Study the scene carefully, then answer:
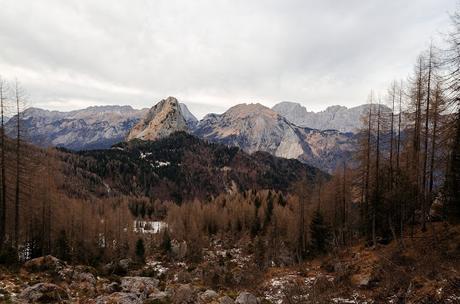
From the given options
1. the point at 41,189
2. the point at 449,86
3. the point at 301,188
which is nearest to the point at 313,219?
the point at 301,188

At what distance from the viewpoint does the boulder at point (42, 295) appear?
19.4 m

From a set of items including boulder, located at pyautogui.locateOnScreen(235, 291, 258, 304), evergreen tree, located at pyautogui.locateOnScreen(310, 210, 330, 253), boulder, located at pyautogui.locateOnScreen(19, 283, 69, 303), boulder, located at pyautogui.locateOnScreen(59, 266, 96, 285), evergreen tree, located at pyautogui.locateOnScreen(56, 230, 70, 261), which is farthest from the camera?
evergreen tree, located at pyautogui.locateOnScreen(310, 210, 330, 253)

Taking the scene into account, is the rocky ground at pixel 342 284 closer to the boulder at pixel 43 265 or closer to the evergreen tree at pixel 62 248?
the boulder at pixel 43 265

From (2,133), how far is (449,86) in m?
39.7

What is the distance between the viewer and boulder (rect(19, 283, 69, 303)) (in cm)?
1939

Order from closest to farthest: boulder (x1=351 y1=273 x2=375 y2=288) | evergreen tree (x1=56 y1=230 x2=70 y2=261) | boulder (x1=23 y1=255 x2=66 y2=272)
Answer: boulder (x1=351 y1=273 x2=375 y2=288) → boulder (x1=23 y1=255 x2=66 y2=272) → evergreen tree (x1=56 y1=230 x2=70 y2=261)

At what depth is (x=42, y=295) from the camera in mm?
19844

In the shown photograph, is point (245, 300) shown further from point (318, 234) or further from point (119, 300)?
point (318, 234)

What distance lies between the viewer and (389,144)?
132 feet

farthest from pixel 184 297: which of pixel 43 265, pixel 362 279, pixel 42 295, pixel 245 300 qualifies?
pixel 43 265

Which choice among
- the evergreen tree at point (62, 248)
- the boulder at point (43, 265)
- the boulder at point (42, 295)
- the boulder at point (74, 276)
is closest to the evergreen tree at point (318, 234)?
the boulder at point (74, 276)

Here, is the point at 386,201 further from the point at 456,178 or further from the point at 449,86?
the point at 449,86

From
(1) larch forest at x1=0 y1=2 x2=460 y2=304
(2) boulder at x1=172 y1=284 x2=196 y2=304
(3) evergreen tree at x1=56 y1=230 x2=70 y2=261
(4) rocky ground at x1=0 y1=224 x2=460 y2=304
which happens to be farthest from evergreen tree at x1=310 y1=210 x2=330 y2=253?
(3) evergreen tree at x1=56 y1=230 x2=70 y2=261

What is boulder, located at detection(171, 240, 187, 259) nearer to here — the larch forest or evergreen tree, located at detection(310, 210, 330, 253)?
the larch forest
